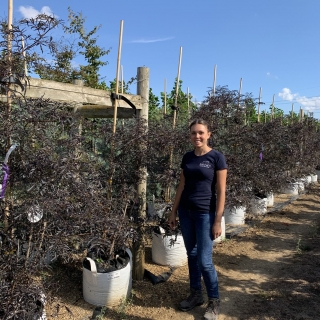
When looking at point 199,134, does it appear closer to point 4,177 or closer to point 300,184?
point 4,177

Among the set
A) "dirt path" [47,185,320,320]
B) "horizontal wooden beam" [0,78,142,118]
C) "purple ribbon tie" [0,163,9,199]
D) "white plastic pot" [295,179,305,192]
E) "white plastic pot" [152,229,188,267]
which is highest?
"horizontal wooden beam" [0,78,142,118]

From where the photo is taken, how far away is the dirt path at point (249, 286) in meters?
3.01

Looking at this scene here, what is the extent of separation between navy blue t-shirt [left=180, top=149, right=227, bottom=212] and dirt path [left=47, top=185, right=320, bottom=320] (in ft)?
3.46

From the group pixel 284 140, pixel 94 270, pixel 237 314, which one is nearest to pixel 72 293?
pixel 94 270

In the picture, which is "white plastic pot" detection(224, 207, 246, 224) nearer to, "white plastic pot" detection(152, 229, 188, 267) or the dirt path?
the dirt path

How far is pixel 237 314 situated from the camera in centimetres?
305

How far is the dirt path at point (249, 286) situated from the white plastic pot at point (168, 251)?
0.10 metres

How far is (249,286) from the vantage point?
3613 mm

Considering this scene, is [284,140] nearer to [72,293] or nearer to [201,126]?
[201,126]

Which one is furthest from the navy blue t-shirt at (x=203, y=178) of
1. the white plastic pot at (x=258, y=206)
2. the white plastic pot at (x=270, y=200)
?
the white plastic pot at (x=270, y=200)

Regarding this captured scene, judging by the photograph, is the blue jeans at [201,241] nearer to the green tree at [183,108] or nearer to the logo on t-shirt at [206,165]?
the logo on t-shirt at [206,165]

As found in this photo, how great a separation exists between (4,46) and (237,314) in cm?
286

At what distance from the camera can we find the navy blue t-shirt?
2709 mm

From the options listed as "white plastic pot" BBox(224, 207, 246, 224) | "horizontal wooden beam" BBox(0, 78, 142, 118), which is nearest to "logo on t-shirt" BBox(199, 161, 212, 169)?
"horizontal wooden beam" BBox(0, 78, 142, 118)
